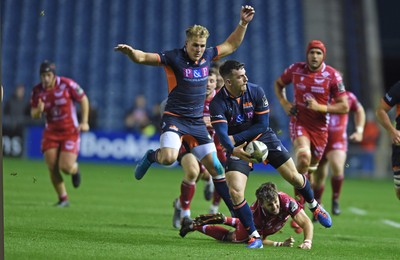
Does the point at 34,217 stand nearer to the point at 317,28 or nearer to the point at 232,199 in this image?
the point at 232,199

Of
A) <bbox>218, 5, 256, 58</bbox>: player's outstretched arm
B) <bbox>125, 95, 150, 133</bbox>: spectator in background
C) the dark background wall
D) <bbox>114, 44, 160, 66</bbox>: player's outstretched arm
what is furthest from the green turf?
the dark background wall

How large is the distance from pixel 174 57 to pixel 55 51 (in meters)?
20.6

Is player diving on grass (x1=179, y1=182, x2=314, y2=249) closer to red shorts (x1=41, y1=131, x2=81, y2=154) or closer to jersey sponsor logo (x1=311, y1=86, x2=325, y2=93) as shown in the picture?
jersey sponsor logo (x1=311, y1=86, x2=325, y2=93)

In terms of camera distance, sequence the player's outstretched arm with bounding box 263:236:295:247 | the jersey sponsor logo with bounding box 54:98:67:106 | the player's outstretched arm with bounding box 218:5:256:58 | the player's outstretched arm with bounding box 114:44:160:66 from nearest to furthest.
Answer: the player's outstretched arm with bounding box 114:44:160:66 < the player's outstretched arm with bounding box 263:236:295:247 < the player's outstretched arm with bounding box 218:5:256:58 < the jersey sponsor logo with bounding box 54:98:67:106

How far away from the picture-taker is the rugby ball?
8844mm

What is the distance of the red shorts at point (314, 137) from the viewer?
12398 millimetres

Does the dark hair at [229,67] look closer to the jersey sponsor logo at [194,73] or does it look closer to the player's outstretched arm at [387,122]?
the jersey sponsor logo at [194,73]

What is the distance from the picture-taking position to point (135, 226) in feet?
36.4

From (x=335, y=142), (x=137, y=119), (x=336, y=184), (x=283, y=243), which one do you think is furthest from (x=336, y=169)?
(x=137, y=119)

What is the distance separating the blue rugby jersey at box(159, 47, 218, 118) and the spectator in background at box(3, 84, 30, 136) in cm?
1457

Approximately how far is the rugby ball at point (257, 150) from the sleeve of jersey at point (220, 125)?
0.59 feet

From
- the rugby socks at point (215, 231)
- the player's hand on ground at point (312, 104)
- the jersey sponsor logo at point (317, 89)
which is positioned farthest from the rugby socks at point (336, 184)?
the rugby socks at point (215, 231)

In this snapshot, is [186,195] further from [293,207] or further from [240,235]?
[293,207]

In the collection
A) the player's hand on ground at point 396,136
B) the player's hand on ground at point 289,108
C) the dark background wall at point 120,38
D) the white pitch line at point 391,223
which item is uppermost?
the dark background wall at point 120,38
